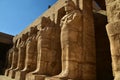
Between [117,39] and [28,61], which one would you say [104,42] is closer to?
[117,39]

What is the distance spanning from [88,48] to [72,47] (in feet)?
1.92

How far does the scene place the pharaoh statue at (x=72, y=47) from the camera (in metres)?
4.64

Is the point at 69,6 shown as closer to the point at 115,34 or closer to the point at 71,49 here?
the point at 71,49

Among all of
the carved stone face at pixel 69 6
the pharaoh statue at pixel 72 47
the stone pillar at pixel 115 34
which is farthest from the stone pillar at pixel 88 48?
→ the stone pillar at pixel 115 34

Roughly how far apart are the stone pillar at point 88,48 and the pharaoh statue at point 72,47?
0.15 metres

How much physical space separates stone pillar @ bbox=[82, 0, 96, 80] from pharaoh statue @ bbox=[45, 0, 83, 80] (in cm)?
15

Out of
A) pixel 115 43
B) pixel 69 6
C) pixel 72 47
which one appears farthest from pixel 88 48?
pixel 115 43

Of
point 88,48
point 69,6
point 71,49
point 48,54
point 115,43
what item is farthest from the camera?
point 48,54

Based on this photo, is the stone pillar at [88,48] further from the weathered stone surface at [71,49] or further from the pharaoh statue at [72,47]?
the pharaoh statue at [72,47]

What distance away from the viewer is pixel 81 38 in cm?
511

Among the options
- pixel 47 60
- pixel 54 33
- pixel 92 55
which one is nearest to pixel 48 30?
pixel 54 33

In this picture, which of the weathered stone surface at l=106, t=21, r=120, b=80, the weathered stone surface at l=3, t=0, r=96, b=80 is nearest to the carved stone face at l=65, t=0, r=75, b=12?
the weathered stone surface at l=3, t=0, r=96, b=80

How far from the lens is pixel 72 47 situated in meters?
4.84

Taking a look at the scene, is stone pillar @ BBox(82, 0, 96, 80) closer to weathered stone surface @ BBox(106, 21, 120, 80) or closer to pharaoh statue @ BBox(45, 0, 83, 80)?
pharaoh statue @ BBox(45, 0, 83, 80)
